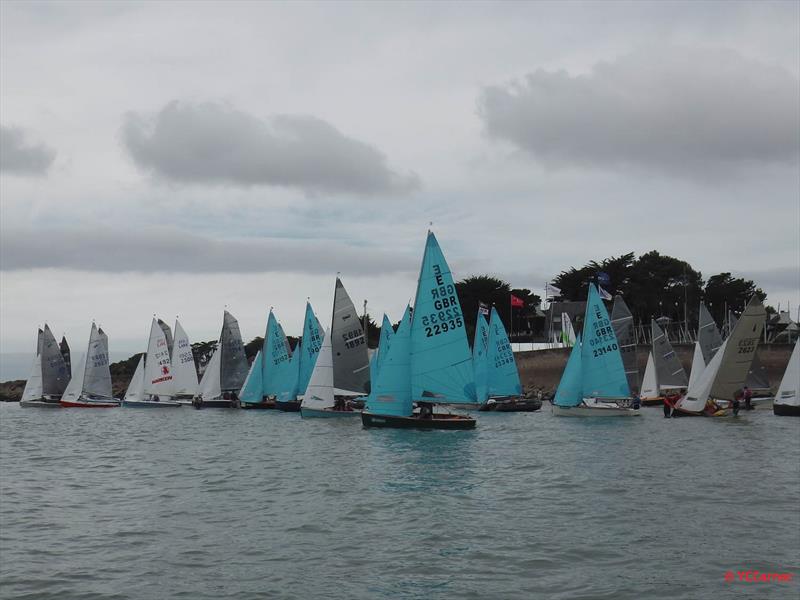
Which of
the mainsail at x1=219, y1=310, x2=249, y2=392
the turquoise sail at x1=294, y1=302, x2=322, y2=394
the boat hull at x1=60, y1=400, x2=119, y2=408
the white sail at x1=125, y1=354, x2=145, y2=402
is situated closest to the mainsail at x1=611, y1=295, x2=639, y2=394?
the turquoise sail at x1=294, y1=302, x2=322, y2=394

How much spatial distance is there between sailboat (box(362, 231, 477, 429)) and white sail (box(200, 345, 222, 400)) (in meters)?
34.9

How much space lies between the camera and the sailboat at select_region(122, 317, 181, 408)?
74.4m

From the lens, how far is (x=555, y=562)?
16438mm

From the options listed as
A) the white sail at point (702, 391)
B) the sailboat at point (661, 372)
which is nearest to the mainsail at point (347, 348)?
the white sail at point (702, 391)

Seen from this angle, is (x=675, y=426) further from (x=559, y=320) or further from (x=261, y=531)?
(x=559, y=320)

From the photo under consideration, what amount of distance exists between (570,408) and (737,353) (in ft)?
32.2

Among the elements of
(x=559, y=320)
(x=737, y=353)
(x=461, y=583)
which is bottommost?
(x=461, y=583)

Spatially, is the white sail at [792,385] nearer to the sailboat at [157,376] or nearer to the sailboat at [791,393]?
the sailboat at [791,393]

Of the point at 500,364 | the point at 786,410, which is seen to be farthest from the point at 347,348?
the point at 786,410

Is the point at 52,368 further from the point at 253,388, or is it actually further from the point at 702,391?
the point at 702,391

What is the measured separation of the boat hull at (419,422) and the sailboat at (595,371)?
13.5 meters

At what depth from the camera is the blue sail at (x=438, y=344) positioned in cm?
4047

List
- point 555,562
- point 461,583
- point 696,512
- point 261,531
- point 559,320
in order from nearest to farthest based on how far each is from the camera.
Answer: point 461,583
point 555,562
point 261,531
point 696,512
point 559,320

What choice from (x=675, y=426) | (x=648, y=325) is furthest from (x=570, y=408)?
(x=648, y=325)
